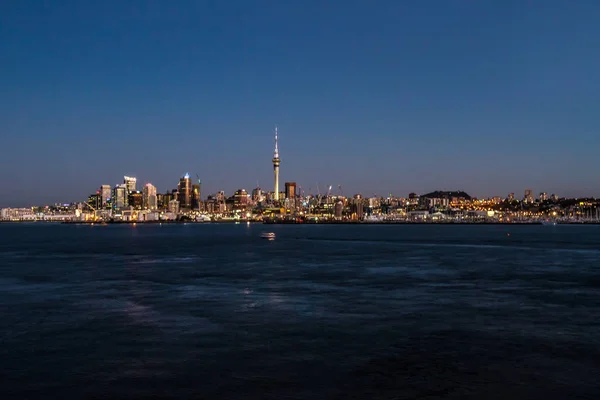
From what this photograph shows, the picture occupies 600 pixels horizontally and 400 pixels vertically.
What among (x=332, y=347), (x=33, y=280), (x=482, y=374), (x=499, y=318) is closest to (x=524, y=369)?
(x=482, y=374)

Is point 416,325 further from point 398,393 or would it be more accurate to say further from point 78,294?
point 78,294

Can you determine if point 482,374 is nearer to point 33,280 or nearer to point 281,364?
point 281,364

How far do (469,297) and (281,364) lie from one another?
1602 cm

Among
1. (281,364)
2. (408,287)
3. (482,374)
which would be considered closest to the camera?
(482,374)

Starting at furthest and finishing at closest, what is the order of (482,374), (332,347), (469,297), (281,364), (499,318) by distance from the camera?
(469,297)
(499,318)
(332,347)
(281,364)
(482,374)

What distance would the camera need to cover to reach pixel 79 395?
14.4 metres

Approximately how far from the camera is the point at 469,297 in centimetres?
3019

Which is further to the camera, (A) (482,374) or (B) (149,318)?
(B) (149,318)

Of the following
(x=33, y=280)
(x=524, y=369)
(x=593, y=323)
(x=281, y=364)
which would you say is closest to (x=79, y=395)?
(x=281, y=364)

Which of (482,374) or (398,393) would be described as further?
(482,374)

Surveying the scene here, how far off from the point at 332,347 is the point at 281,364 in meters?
2.55

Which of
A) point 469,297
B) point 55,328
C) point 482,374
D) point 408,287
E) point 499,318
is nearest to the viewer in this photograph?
point 482,374

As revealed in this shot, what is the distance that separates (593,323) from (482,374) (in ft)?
31.1

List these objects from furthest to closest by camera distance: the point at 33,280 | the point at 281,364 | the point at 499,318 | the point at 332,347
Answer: the point at 33,280 < the point at 499,318 < the point at 332,347 < the point at 281,364
